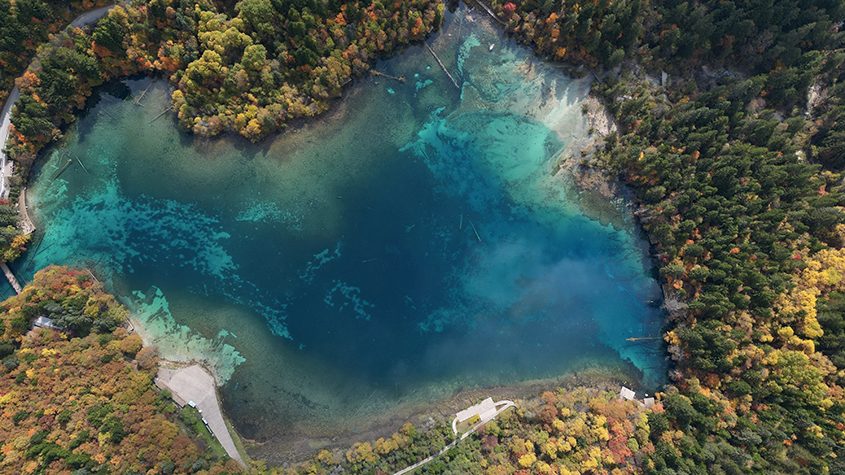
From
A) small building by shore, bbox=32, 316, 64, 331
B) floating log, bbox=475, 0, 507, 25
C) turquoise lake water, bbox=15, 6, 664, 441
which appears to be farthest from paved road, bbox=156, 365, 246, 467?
floating log, bbox=475, 0, 507, 25

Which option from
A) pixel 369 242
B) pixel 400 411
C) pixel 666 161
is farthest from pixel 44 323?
pixel 666 161

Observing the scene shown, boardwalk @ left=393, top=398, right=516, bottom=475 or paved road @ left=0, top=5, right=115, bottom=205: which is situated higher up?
paved road @ left=0, top=5, right=115, bottom=205

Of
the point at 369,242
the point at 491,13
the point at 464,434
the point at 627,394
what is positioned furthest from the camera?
the point at 491,13

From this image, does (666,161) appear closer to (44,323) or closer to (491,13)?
(491,13)

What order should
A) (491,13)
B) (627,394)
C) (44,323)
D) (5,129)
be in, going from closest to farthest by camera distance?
1. (44,323)
2. (5,129)
3. (627,394)
4. (491,13)

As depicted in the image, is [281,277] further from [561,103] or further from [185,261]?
[561,103]

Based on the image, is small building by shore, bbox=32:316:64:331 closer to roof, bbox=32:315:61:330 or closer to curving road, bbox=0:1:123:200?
roof, bbox=32:315:61:330

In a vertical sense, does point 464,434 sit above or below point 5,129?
below
